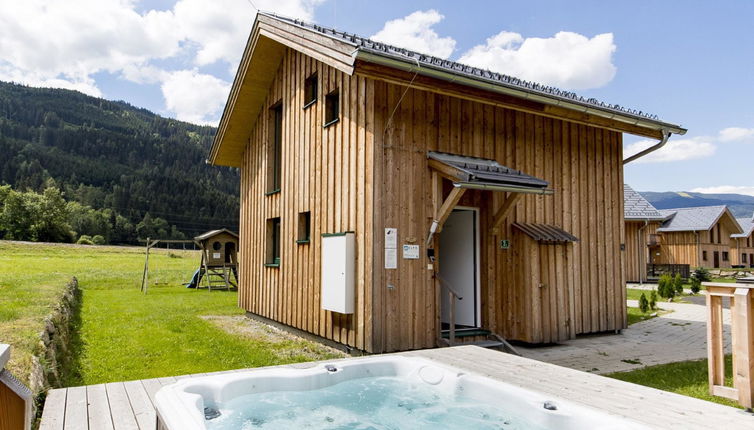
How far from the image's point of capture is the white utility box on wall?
6.50 m

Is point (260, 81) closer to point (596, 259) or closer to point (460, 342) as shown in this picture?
point (460, 342)

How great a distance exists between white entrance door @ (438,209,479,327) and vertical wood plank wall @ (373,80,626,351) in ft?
0.53

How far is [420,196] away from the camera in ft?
21.6

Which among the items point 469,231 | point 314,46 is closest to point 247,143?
point 314,46

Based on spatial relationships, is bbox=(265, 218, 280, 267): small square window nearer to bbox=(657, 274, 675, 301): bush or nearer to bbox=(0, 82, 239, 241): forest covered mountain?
bbox=(657, 274, 675, 301): bush

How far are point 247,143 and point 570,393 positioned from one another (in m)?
9.62

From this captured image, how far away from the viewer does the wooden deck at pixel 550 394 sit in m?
3.15

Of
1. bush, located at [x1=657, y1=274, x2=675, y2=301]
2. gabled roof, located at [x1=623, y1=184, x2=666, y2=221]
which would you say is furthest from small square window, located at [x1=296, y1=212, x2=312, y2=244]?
gabled roof, located at [x1=623, y1=184, x2=666, y2=221]

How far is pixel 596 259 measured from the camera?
8664 millimetres

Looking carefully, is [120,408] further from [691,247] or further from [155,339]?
[691,247]

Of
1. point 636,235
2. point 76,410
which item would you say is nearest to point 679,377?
point 76,410

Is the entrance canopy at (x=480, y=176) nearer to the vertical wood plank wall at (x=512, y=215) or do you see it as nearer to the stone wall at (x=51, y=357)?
the vertical wood plank wall at (x=512, y=215)

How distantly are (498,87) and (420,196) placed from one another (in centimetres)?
181

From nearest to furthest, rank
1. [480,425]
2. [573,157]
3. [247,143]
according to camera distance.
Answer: [480,425] < [573,157] < [247,143]
